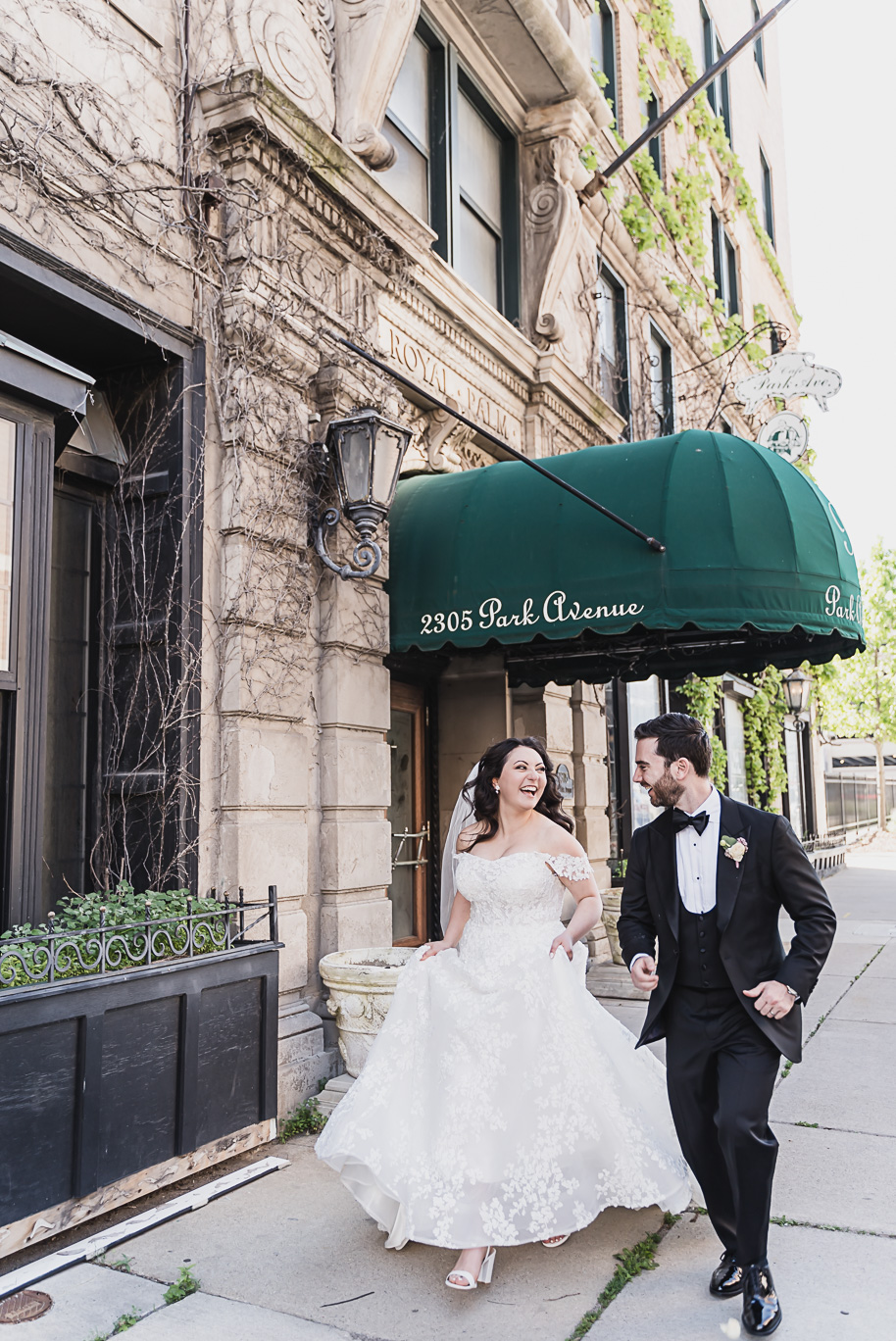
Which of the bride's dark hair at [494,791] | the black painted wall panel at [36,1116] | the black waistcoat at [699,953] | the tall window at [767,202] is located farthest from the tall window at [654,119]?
the black painted wall panel at [36,1116]

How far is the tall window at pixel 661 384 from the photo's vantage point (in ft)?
46.2

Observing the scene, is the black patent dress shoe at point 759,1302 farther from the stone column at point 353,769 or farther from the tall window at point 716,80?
the tall window at point 716,80

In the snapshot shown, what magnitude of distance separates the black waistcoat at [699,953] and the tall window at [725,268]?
15.3 meters

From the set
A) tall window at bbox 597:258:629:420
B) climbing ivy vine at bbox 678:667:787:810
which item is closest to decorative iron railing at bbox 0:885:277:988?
tall window at bbox 597:258:629:420

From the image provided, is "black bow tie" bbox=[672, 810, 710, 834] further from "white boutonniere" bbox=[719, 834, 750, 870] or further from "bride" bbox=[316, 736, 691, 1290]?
"bride" bbox=[316, 736, 691, 1290]

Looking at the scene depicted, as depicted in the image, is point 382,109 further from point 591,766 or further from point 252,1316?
point 252,1316

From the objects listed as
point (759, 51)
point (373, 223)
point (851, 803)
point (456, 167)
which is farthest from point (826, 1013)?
point (851, 803)

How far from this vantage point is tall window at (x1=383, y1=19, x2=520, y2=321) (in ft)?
28.0

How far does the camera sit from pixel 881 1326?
3324 millimetres

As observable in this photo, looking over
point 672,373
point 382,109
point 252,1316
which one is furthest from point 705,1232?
point 672,373

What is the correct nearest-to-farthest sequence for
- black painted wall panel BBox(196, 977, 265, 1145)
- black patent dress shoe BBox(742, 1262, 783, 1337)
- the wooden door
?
black patent dress shoe BBox(742, 1262, 783, 1337) < black painted wall panel BBox(196, 977, 265, 1145) < the wooden door

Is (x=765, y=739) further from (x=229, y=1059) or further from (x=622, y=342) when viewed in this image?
(x=229, y=1059)

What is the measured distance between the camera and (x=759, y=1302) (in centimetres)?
332

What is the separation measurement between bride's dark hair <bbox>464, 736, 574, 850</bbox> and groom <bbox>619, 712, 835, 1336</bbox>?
79cm
